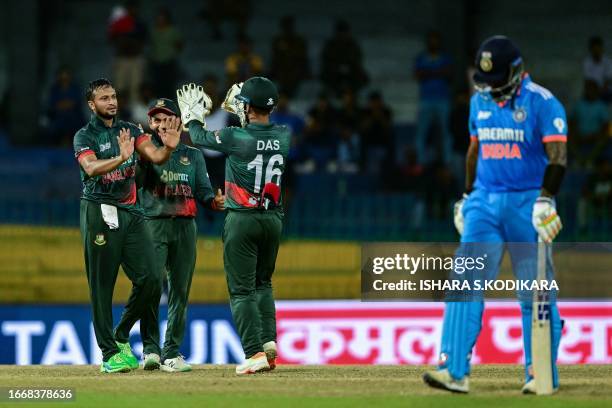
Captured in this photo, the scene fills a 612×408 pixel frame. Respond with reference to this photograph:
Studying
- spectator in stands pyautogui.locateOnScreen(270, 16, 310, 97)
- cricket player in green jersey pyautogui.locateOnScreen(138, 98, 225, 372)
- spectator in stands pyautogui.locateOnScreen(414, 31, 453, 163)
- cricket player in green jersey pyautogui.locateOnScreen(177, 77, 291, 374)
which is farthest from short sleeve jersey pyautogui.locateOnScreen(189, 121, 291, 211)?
spectator in stands pyautogui.locateOnScreen(270, 16, 310, 97)

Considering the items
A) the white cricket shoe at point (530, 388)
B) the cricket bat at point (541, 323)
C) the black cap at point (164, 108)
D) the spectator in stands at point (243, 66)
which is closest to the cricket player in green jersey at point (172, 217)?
the black cap at point (164, 108)

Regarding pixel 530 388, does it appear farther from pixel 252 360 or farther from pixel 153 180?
pixel 153 180

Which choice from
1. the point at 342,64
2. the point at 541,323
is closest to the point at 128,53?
the point at 342,64

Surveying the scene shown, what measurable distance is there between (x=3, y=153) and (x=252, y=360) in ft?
42.4

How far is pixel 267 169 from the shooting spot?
31.5ft

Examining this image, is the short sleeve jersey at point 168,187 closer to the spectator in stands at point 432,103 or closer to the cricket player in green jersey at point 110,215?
the cricket player in green jersey at point 110,215

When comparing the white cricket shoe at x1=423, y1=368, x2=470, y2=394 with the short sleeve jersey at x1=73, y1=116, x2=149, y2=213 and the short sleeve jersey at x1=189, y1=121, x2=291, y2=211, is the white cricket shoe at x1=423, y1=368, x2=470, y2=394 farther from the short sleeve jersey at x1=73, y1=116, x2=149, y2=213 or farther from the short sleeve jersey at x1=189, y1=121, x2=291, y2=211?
the short sleeve jersey at x1=73, y1=116, x2=149, y2=213

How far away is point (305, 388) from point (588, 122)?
39.6 feet

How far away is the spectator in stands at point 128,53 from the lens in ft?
70.5

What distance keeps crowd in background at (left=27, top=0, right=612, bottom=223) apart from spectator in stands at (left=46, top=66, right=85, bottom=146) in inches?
0.6

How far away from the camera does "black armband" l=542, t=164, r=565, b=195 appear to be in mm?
7945

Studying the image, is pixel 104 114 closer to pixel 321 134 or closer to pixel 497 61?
pixel 497 61

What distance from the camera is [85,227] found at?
9516 millimetres

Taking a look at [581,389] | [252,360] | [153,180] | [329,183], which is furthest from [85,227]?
[329,183]
